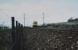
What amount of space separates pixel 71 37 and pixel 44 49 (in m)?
1.93

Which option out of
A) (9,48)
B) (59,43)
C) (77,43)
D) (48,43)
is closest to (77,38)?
(77,43)

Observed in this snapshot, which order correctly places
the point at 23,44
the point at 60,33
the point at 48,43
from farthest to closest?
the point at 23,44 → the point at 48,43 → the point at 60,33

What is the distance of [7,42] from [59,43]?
2201 millimetres

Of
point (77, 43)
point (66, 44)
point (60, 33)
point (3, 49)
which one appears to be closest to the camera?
point (77, 43)

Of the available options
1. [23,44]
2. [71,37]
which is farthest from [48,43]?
[23,44]

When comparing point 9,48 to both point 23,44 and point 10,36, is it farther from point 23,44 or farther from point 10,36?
point 23,44

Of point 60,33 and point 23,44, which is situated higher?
point 60,33

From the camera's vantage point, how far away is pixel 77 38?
18.7ft

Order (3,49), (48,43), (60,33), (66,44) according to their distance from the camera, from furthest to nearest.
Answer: (3,49) → (48,43) → (60,33) → (66,44)

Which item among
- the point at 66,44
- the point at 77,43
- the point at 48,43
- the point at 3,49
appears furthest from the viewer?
the point at 3,49

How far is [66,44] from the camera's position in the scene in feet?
19.8

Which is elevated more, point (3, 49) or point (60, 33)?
point (60, 33)

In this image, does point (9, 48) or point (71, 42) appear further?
point (9, 48)

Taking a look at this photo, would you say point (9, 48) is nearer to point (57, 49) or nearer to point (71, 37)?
point (57, 49)
